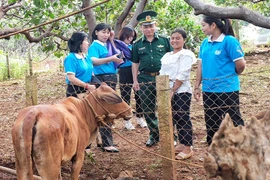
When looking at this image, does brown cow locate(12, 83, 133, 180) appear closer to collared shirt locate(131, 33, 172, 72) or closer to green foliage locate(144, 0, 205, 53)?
collared shirt locate(131, 33, 172, 72)

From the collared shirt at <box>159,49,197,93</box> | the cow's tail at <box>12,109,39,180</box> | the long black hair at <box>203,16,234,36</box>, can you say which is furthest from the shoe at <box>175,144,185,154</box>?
the cow's tail at <box>12,109,39,180</box>

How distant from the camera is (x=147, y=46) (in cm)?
550

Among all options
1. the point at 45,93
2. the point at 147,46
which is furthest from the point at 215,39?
the point at 45,93

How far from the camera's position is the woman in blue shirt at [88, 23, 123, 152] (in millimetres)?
5484

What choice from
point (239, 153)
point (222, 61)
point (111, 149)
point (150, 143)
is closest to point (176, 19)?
point (150, 143)

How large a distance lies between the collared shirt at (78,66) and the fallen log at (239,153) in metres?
3.07

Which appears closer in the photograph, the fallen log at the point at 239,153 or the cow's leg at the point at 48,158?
the fallen log at the point at 239,153

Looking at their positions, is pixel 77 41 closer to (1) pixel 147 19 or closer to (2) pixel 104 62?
(2) pixel 104 62

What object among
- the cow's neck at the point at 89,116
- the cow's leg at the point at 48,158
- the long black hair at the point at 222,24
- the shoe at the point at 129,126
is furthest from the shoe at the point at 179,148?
the cow's leg at the point at 48,158

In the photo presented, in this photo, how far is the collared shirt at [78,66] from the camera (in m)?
4.89

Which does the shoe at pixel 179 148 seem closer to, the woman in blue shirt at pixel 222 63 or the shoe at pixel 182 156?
the shoe at pixel 182 156

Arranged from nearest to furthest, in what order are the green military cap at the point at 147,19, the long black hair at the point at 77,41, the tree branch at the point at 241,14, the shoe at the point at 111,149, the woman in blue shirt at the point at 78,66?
the tree branch at the point at 241,14 → the woman in blue shirt at the point at 78,66 → the long black hair at the point at 77,41 → the green military cap at the point at 147,19 → the shoe at the point at 111,149

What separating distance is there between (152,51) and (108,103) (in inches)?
52.1

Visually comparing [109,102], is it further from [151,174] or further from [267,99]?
[267,99]
